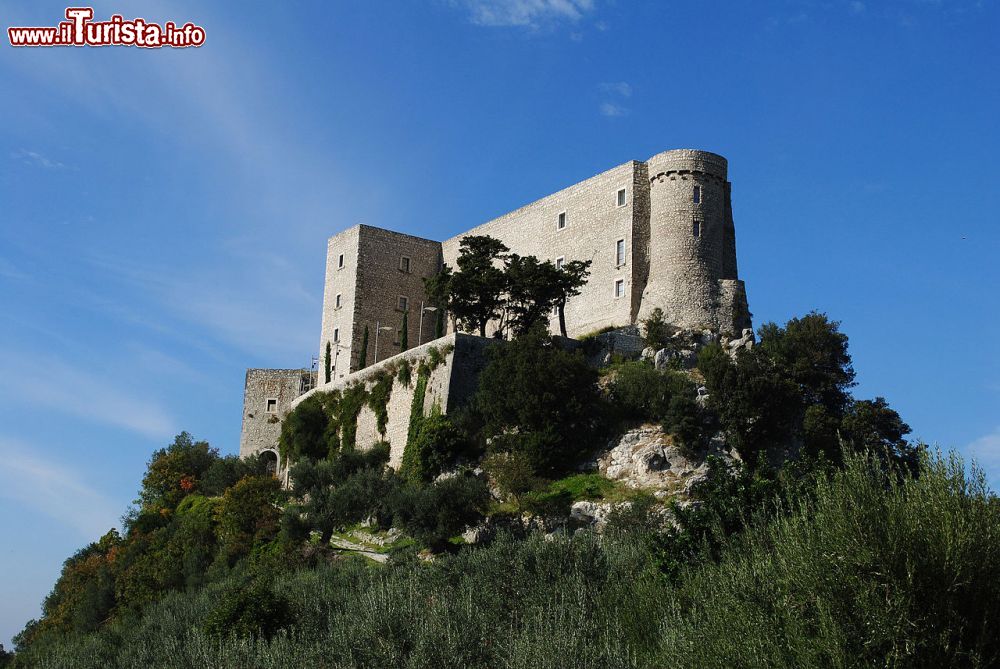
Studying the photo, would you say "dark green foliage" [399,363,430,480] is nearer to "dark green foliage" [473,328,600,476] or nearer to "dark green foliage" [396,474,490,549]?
"dark green foliage" [473,328,600,476]

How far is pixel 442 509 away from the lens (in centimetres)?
3209

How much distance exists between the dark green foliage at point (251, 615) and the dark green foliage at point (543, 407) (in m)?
11.5

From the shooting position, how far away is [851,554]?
1589 centimetres

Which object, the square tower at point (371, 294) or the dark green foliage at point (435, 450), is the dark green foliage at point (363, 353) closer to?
the square tower at point (371, 294)

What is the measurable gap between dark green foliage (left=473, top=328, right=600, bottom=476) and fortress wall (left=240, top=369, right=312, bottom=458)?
22552 mm

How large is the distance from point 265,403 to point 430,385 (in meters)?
20.0

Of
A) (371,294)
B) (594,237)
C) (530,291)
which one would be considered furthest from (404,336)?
(530,291)

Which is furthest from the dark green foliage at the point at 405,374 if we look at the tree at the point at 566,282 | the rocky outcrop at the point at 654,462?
the rocky outcrop at the point at 654,462

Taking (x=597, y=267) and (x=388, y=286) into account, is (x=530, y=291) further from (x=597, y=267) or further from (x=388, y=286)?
(x=388, y=286)

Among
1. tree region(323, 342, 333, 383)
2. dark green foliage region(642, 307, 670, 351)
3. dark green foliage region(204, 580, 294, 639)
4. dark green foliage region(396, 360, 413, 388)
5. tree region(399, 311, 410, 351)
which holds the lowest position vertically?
dark green foliage region(204, 580, 294, 639)

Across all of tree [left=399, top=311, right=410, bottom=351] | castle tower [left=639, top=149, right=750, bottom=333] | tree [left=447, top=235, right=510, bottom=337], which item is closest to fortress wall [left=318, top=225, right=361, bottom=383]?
tree [left=399, top=311, right=410, bottom=351]

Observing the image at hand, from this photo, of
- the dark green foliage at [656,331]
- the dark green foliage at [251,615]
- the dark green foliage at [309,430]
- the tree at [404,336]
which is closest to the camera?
the dark green foliage at [251,615]

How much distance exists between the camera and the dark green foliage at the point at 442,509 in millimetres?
31953

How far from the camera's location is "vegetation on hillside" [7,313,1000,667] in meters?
15.7
